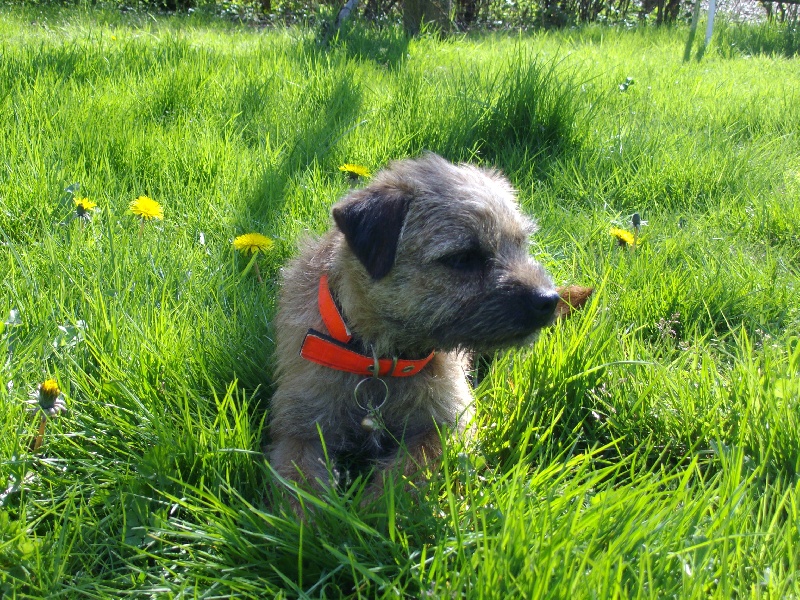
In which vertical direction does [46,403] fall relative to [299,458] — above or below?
above

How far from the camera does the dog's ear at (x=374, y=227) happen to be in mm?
2205

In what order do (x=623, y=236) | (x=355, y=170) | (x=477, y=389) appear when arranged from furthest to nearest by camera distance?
1. (x=355, y=170)
2. (x=623, y=236)
3. (x=477, y=389)

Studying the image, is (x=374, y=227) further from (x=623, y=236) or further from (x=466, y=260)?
(x=623, y=236)

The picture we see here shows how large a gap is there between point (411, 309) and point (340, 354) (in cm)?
28

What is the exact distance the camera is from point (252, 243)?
9.95 ft

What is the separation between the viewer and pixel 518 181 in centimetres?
408

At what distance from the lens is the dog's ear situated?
7.23 ft

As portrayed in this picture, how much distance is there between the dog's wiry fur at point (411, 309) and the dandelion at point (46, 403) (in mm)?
638

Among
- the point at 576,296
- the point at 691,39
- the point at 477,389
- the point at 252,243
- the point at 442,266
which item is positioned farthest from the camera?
the point at 691,39

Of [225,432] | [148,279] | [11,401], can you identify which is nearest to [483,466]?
[225,432]

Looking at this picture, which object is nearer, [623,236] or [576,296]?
[576,296]

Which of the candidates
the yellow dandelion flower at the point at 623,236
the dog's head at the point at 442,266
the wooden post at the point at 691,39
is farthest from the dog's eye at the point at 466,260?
the wooden post at the point at 691,39

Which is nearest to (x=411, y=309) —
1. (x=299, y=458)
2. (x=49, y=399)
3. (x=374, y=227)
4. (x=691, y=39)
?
(x=374, y=227)

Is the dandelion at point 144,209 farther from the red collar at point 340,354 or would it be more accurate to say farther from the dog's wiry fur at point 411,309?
the red collar at point 340,354
